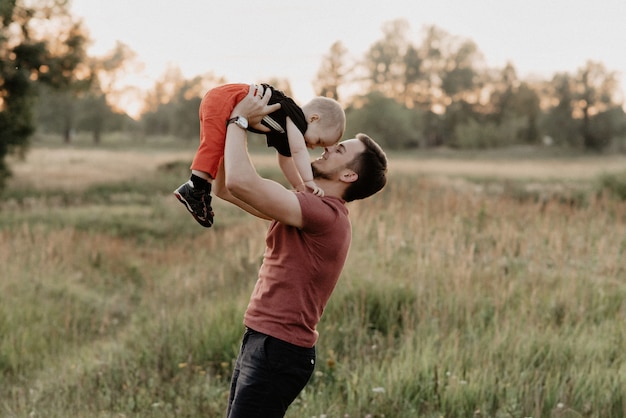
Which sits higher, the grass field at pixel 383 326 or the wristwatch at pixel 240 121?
the wristwatch at pixel 240 121

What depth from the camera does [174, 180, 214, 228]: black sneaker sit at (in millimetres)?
2840

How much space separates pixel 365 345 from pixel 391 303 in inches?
30.3

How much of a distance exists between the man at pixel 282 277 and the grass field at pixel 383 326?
4.81 feet

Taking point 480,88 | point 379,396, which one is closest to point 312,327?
point 379,396

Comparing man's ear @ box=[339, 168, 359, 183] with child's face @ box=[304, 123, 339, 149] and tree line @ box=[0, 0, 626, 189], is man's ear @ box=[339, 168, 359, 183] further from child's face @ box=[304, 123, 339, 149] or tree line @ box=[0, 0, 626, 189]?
tree line @ box=[0, 0, 626, 189]

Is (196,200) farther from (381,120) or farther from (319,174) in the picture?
(381,120)

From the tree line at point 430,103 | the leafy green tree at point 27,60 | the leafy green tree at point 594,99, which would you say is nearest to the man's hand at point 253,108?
the leafy green tree at point 27,60

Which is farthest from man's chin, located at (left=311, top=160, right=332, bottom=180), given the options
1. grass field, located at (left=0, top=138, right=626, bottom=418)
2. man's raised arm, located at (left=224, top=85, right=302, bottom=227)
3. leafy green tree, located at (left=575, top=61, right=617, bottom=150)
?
leafy green tree, located at (left=575, top=61, right=617, bottom=150)

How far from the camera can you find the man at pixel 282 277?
2639 millimetres

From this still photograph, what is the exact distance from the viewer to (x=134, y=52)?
191ft

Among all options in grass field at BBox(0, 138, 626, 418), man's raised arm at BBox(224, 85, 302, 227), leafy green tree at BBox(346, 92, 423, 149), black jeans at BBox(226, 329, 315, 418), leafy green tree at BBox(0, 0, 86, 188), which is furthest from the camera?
leafy green tree at BBox(346, 92, 423, 149)

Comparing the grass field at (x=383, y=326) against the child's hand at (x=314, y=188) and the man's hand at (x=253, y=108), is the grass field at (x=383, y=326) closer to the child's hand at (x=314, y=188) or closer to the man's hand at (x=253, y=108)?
the child's hand at (x=314, y=188)

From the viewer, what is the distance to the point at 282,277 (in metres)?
2.73

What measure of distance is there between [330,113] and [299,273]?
27.0 inches
